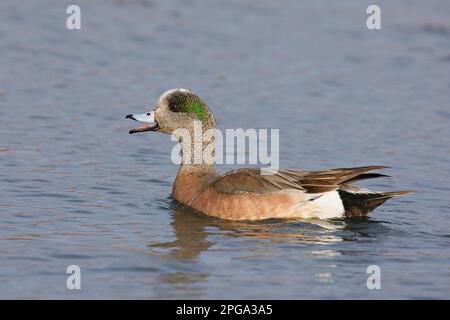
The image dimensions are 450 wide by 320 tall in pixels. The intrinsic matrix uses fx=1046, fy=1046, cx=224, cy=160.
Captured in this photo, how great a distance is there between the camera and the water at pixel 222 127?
7.50 m

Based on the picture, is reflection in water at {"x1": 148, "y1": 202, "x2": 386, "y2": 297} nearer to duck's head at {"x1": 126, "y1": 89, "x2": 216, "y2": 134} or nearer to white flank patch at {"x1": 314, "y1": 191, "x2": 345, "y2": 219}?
white flank patch at {"x1": 314, "y1": 191, "x2": 345, "y2": 219}

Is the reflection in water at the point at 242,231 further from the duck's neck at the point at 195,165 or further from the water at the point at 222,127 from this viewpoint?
the duck's neck at the point at 195,165

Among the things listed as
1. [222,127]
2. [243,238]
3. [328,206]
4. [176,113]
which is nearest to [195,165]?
[176,113]

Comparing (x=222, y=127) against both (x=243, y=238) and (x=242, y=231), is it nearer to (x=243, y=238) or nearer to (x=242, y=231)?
(x=242, y=231)

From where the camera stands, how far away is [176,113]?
9.69 m

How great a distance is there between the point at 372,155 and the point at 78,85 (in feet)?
13.6

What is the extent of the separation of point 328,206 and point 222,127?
3.29m

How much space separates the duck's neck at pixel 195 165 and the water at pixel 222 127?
32 centimetres

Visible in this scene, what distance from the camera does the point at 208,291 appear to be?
7086mm

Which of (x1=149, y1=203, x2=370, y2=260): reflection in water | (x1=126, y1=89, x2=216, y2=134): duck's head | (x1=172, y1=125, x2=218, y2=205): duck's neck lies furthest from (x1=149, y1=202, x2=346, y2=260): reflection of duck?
(x1=126, y1=89, x2=216, y2=134): duck's head

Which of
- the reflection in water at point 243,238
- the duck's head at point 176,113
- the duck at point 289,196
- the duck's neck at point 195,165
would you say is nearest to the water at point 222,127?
the reflection in water at point 243,238

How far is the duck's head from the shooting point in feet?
31.8

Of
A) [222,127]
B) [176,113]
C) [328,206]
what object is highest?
[176,113]

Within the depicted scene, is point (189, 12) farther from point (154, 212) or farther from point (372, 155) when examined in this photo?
point (154, 212)
